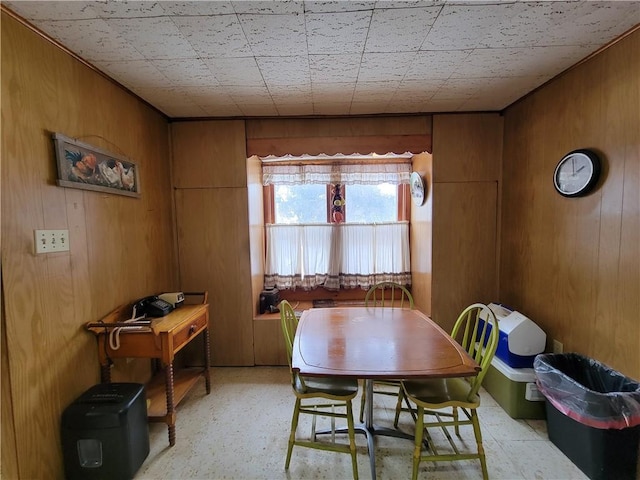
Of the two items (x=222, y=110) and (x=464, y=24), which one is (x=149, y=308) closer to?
(x=222, y=110)

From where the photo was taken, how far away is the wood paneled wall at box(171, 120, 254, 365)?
2623mm

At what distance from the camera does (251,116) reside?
8.50 ft

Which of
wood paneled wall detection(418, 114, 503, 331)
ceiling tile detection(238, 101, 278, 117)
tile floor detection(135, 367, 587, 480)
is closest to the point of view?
tile floor detection(135, 367, 587, 480)

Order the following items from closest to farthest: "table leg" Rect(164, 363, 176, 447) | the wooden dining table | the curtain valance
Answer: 1. the wooden dining table
2. "table leg" Rect(164, 363, 176, 447)
3. the curtain valance

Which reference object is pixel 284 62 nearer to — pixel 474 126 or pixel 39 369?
pixel 474 126

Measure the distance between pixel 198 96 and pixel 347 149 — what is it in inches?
51.1

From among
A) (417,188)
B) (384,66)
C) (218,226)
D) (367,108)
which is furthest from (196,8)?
(417,188)

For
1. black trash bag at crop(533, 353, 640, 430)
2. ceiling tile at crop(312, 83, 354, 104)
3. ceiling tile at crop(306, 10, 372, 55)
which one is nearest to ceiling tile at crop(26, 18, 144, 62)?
ceiling tile at crop(306, 10, 372, 55)

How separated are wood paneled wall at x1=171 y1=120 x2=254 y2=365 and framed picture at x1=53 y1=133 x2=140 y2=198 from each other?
0.57 metres

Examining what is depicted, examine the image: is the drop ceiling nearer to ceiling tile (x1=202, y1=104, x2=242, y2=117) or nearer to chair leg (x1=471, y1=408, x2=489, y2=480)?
ceiling tile (x1=202, y1=104, x2=242, y2=117)

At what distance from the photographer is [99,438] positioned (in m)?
1.43

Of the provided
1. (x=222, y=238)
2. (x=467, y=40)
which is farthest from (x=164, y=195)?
(x=467, y=40)

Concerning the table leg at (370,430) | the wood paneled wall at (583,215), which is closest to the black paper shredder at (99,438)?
the table leg at (370,430)

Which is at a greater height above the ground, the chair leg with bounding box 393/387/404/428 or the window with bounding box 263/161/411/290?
the window with bounding box 263/161/411/290
